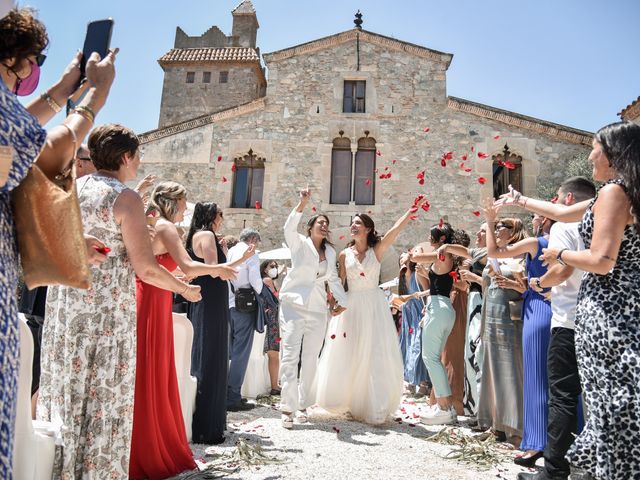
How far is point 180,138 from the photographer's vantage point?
15.0 metres

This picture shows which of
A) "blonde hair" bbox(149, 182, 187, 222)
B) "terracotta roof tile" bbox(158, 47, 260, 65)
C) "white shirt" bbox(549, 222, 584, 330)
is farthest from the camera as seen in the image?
"terracotta roof tile" bbox(158, 47, 260, 65)

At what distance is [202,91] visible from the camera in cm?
2197

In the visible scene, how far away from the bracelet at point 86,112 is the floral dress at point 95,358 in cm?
88

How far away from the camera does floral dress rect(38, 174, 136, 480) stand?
2.41 metres

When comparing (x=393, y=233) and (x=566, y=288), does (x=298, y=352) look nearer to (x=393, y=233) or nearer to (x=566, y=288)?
(x=393, y=233)

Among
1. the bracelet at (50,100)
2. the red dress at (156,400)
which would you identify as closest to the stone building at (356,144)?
the red dress at (156,400)

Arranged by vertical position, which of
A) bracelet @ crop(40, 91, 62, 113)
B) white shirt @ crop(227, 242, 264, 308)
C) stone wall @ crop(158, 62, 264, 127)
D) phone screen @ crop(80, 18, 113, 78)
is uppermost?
stone wall @ crop(158, 62, 264, 127)

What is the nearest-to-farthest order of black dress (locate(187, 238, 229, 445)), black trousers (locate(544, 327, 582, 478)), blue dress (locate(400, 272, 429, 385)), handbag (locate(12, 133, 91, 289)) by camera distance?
1. handbag (locate(12, 133, 91, 289))
2. black trousers (locate(544, 327, 582, 478))
3. black dress (locate(187, 238, 229, 445))
4. blue dress (locate(400, 272, 429, 385))

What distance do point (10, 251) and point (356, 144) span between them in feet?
45.4

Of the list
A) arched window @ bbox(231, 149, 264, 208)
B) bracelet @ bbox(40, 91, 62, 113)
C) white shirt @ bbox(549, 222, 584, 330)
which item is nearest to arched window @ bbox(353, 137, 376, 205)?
arched window @ bbox(231, 149, 264, 208)

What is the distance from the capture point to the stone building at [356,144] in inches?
556

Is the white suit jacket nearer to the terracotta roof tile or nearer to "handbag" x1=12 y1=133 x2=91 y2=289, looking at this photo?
"handbag" x1=12 y1=133 x2=91 y2=289

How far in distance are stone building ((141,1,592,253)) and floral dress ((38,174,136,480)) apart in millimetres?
11573

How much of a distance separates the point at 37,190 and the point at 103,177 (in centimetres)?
124
